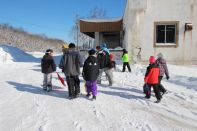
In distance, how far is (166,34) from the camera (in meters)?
20.5

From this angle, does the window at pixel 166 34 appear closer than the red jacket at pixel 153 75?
No

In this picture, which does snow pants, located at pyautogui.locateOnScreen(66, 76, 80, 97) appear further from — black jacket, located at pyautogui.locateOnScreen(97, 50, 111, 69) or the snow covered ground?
black jacket, located at pyautogui.locateOnScreen(97, 50, 111, 69)

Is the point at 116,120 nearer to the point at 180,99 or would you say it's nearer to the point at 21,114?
the point at 21,114

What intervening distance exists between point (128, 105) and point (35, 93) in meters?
3.51

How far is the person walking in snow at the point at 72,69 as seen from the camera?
9727 millimetres

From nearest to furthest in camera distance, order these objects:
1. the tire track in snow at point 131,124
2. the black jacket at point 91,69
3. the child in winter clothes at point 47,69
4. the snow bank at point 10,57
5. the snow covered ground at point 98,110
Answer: the tire track in snow at point 131,124
the snow covered ground at point 98,110
the black jacket at point 91,69
the child in winter clothes at point 47,69
the snow bank at point 10,57

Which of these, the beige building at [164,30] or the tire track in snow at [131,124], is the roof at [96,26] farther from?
the tire track in snow at [131,124]

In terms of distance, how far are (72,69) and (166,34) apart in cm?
1211

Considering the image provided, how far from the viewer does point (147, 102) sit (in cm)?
941

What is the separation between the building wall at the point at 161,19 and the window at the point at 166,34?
250mm

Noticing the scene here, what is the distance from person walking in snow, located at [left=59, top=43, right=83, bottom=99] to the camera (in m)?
9.73

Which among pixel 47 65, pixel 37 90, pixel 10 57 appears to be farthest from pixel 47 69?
pixel 10 57

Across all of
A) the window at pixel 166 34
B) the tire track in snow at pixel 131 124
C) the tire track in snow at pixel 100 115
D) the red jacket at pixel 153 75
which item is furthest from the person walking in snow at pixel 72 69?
the window at pixel 166 34

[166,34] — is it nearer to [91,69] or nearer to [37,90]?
[37,90]
